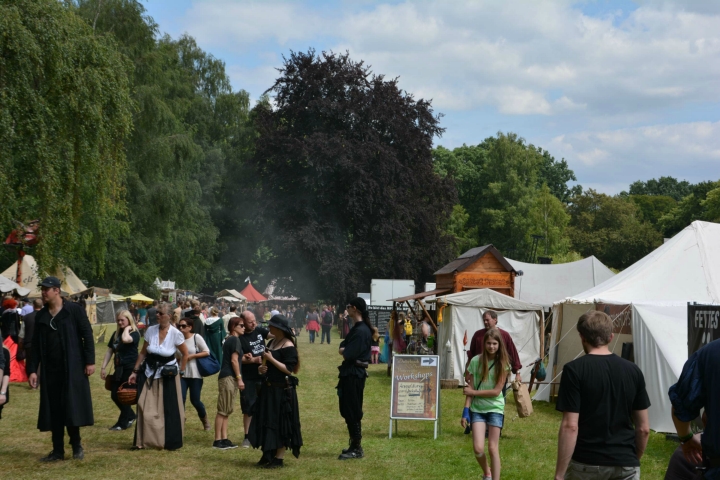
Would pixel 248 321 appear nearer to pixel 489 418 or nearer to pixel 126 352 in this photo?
pixel 126 352

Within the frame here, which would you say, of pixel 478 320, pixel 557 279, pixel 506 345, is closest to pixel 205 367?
pixel 506 345

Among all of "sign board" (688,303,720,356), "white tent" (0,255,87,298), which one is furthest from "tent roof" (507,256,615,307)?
"sign board" (688,303,720,356)

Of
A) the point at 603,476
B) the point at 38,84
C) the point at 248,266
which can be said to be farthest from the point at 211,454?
the point at 248,266

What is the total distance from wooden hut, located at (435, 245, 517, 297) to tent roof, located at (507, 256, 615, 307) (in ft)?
12.1

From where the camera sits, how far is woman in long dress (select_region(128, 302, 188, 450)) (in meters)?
10.8

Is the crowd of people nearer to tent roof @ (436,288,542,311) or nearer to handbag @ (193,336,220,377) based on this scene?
handbag @ (193,336,220,377)

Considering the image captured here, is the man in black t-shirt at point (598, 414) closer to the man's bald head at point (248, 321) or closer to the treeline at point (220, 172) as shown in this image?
the man's bald head at point (248, 321)

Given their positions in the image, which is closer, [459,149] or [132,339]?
[132,339]

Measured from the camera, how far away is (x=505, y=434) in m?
13.9

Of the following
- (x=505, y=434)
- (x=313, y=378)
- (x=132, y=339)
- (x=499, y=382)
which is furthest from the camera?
(x=313, y=378)

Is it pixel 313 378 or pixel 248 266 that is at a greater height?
pixel 248 266

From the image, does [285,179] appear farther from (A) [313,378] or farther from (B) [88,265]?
(A) [313,378]

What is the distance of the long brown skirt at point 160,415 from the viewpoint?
10828 millimetres

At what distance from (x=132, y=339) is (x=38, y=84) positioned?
372 inches
